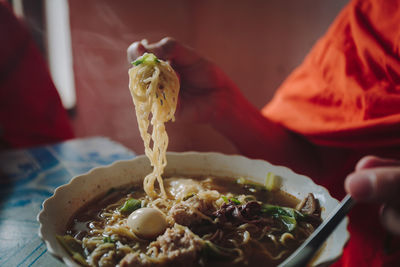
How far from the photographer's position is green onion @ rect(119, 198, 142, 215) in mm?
1744

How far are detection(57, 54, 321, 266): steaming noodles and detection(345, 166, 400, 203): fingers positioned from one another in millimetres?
553

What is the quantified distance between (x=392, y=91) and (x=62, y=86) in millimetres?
5263

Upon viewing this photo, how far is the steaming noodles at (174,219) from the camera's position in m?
1.38

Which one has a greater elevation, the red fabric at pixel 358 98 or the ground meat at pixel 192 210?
the red fabric at pixel 358 98

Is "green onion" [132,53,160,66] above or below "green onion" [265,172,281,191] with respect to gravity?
above

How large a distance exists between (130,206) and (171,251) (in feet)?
1.70

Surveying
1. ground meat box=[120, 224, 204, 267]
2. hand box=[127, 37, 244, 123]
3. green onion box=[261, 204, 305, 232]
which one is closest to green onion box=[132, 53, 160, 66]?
hand box=[127, 37, 244, 123]

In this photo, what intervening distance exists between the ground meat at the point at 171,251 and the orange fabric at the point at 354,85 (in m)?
1.46

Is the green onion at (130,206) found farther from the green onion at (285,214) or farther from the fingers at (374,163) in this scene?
the fingers at (374,163)

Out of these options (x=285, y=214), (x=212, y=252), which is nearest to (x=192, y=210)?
(x=212, y=252)

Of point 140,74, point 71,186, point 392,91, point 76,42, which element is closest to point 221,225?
point 71,186

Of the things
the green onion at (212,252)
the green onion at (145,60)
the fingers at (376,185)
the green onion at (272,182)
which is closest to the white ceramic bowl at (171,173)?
the green onion at (272,182)

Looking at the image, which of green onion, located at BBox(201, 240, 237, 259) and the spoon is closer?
the spoon

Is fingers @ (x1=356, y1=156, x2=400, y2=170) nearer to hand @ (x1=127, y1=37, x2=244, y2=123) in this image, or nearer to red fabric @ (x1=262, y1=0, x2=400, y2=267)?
red fabric @ (x1=262, y1=0, x2=400, y2=267)
